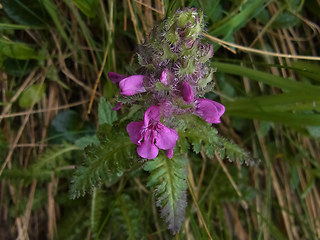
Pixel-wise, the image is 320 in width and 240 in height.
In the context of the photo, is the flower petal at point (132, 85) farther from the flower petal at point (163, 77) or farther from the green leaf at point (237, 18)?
the green leaf at point (237, 18)

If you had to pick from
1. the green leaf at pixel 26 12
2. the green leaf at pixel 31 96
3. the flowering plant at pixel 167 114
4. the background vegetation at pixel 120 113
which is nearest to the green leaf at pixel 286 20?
the background vegetation at pixel 120 113

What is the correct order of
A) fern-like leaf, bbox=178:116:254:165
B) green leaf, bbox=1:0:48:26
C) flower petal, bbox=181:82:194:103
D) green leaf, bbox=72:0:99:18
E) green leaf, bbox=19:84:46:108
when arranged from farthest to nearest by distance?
green leaf, bbox=19:84:46:108, green leaf, bbox=1:0:48:26, green leaf, bbox=72:0:99:18, fern-like leaf, bbox=178:116:254:165, flower petal, bbox=181:82:194:103

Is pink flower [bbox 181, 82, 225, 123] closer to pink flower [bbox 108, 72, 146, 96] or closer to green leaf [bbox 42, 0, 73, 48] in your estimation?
pink flower [bbox 108, 72, 146, 96]

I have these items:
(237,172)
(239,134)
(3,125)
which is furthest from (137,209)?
(3,125)

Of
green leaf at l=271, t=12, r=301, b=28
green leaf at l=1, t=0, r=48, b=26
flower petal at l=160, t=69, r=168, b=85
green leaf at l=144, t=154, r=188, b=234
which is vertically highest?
green leaf at l=1, t=0, r=48, b=26

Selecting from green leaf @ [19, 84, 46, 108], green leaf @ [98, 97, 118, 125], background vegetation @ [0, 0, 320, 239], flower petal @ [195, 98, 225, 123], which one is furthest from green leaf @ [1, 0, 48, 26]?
flower petal @ [195, 98, 225, 123]

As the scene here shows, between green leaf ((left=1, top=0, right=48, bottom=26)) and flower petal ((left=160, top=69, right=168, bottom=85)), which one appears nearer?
flower petal ((left=160, top=69, right=168, bottom=85))

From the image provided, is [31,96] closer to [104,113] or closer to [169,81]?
[104,113]

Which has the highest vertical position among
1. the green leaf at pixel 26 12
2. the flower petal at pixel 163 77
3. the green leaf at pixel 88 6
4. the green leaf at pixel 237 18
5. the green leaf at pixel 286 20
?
the green leaf at pixel 26 12
